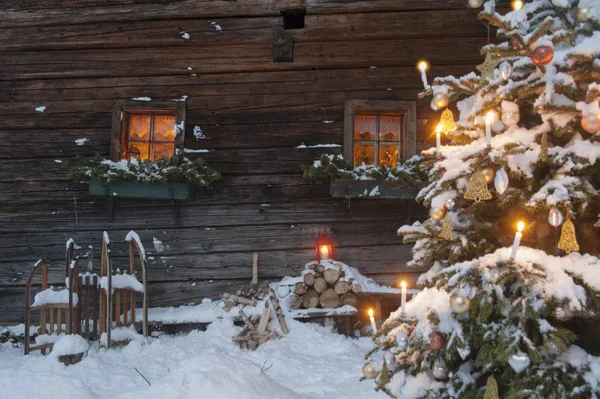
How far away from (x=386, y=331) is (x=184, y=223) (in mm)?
4569

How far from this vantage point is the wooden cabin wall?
23.3 feet

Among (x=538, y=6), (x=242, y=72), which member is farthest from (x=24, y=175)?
(x=538, y=6)

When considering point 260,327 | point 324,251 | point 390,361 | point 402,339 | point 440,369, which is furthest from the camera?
point 324,251

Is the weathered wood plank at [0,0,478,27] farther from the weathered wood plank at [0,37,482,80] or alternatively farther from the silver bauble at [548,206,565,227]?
the silver bauble at [548,206,565,227]

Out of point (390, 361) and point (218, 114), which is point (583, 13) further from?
point (218, 114)

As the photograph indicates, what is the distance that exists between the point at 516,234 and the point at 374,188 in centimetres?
381

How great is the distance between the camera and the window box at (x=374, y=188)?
6.45 meters

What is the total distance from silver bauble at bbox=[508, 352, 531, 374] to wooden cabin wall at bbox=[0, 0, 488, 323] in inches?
178

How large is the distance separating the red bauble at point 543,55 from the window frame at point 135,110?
209 inches

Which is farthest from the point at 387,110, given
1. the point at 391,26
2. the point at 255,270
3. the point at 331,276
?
the point at 255,270

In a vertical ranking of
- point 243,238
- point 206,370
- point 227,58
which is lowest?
point 206,370

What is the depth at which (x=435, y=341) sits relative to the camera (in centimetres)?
283

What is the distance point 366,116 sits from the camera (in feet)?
24.2

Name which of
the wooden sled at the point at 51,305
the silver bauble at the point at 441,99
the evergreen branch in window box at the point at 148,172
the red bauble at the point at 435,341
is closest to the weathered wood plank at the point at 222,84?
the evergreen branch in window box at the point at 148,172
